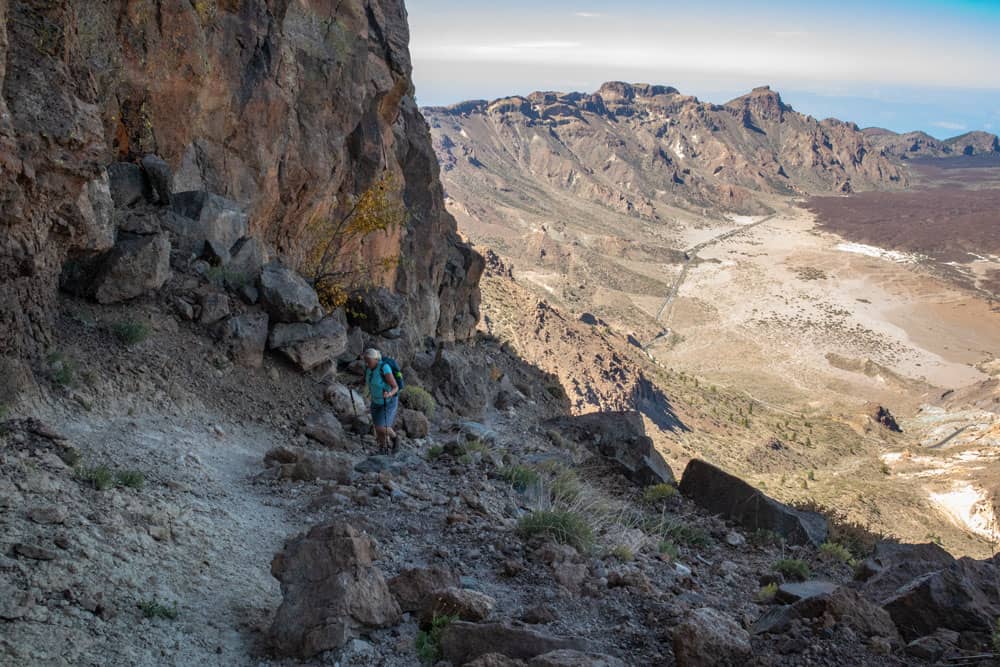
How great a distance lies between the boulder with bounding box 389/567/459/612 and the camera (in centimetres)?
458

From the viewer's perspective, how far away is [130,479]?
18.0 feet

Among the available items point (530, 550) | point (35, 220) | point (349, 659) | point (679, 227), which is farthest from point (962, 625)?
point (679, 227)

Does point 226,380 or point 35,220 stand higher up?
point 35,220

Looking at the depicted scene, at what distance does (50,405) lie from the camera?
6.39m

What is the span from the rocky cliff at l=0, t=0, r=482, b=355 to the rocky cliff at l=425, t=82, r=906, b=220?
108470 mm

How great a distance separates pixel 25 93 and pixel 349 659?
19.6ft

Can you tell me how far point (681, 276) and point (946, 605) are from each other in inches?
3538

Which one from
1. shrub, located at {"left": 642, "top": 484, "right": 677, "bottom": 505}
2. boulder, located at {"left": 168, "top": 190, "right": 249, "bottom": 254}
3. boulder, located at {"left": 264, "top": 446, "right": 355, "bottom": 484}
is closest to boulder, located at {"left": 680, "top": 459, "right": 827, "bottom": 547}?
shrub, located at {"left": 642, "top": 484, "right": 677, "bottom": 505}

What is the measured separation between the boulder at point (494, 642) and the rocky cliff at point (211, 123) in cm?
499

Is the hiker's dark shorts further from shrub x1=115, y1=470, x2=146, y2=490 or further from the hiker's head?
shrub x1=115, y1=470, x2=146, y2=490

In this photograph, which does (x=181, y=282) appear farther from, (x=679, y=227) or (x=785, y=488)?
(x=679, y=227)

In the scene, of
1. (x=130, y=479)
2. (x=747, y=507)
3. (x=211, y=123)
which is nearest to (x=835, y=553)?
(x=747, y=507)

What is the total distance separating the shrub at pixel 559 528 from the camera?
629cm

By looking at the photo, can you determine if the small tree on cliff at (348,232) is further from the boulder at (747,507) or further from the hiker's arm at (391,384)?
the boulder at (747,507)
